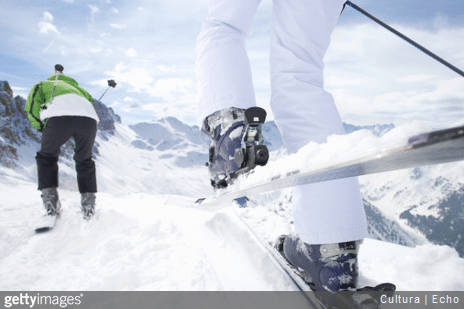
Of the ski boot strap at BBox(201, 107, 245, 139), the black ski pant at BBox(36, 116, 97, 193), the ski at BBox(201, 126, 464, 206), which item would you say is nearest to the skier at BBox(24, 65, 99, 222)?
the black ski pant at BBox(36, 116, 97, 193)

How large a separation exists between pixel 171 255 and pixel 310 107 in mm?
1186

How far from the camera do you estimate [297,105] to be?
3.30 ft

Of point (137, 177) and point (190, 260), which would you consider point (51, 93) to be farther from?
point (137, 177)

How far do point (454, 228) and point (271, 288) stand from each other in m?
77.4

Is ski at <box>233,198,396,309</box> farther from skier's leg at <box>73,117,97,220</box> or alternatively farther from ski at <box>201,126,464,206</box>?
skier's leg at <box>73,117,97,220</box>

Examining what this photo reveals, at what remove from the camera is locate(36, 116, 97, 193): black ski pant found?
236cm

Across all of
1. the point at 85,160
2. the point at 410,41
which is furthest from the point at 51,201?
the point at 410,41

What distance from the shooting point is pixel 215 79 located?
1121 millimetres

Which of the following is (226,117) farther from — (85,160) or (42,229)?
(85,160)

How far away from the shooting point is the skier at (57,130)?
2.34 metres

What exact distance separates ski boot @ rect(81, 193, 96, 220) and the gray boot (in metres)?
0.21

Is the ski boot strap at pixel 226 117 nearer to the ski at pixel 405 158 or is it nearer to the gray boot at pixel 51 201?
the ski at pixel 405 158

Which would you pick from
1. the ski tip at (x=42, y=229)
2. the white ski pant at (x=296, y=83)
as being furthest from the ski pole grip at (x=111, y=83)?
the white ski pant at (x=296, y=83)

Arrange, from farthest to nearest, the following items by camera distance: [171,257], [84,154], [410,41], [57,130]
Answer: [84,154]
[57,130]
[171,257]
[410,41]
